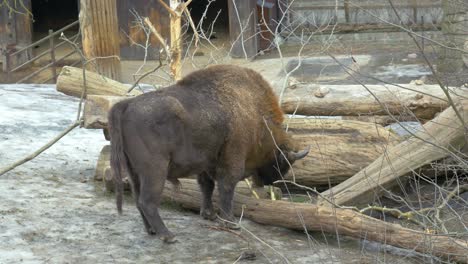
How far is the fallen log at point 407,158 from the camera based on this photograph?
6.99 m

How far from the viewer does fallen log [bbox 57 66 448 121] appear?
26.5ft

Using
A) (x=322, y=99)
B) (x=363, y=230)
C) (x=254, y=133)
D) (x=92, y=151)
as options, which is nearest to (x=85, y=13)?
(x=92, y=151)

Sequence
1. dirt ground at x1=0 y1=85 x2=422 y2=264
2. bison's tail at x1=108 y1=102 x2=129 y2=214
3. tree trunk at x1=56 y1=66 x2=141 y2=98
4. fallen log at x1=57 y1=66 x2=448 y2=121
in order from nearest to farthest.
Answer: dirt ground at x1=0 y1=85 x2=422 y2=264, bison's tail at x1=108 y1=102 x2=129 y2=214, fallen log at x1=57 y1=66 x2=448 y2=121, tree trunk at x1=56 y1=66 x2=141 y2=98

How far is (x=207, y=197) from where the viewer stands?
705cm

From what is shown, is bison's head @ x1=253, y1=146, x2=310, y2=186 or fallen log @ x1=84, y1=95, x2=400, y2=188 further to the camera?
fallen log @ x1=84, y1=95, x2=400, y2=188

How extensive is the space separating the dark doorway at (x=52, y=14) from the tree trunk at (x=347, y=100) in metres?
15.1

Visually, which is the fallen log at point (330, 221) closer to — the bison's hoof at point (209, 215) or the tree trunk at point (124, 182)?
the bison's hoof at point (209, 215)

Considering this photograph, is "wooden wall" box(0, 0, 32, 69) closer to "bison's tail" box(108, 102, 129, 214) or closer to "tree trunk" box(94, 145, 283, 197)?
"tree trunk" box(94, 145, 283, 197)

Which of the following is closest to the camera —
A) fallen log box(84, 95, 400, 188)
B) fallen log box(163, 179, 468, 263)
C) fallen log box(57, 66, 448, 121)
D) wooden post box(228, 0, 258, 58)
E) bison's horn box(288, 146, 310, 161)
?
fallen log box(163, 179, 468, 263)

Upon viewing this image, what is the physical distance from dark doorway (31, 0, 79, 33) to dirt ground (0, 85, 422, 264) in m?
14.4

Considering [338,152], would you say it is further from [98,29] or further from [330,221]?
[98,29]

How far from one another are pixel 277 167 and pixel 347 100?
141 cm

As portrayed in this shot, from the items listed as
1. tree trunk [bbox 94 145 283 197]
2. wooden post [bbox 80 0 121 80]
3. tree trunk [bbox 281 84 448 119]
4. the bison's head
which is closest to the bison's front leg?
tree trunk [bbox 94 145 283 197]

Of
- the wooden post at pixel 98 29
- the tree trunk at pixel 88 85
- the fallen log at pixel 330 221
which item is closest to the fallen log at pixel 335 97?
the tree trunk at pixel 88 85
